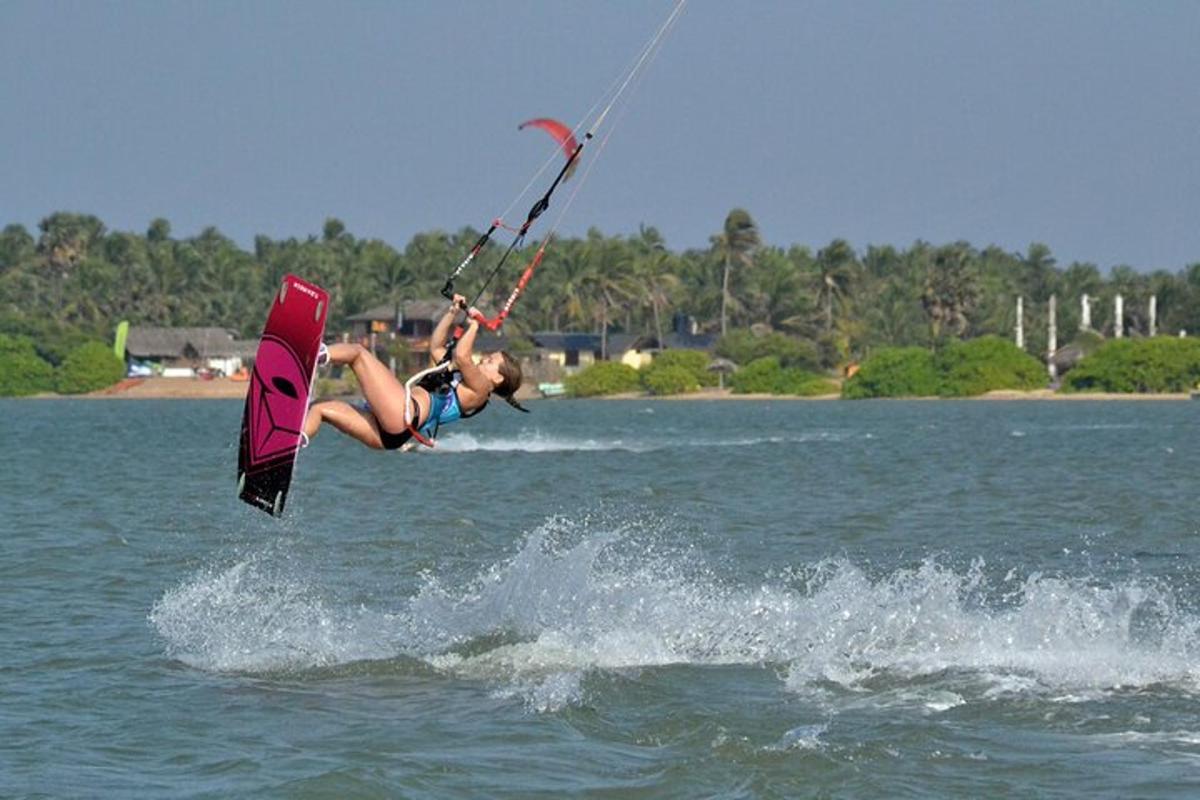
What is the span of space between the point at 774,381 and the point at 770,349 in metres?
2.95

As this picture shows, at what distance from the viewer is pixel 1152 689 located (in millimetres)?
10477

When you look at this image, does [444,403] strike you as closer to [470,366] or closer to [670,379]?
[470,366]

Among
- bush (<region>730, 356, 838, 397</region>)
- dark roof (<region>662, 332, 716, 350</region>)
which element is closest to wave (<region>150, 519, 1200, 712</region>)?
bush (<region>730, 356, 838, 397</region>)

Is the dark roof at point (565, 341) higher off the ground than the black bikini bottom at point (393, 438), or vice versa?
the dark roof at point (565, 341)

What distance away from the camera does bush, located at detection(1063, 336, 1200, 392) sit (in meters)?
87.1

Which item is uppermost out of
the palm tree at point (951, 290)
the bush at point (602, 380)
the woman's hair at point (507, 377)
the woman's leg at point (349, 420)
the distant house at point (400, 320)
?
the palm tree at point (951, 290)

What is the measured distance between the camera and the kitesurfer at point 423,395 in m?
10.5

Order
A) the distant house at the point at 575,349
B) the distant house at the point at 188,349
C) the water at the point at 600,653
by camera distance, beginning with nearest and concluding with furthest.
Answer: the water at the point at 600,653, the distant house at the point at 575,349, the distant house at the point at 188,349

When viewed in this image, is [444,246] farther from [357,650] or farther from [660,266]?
[357,650]

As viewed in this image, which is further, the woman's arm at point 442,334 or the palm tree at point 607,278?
the palm tree at point 607,278

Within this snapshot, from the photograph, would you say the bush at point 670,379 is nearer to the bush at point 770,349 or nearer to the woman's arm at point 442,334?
the bush at point 770,349

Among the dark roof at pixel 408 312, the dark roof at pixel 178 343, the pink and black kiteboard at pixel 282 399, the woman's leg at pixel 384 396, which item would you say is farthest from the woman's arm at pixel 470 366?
the dark roof at pixel 178 343

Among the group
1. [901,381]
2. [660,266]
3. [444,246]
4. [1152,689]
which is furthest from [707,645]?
[444,246]

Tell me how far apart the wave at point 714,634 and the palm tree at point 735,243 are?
91.4 meters
